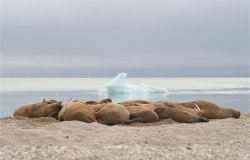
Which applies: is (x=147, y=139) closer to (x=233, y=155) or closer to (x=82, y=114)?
(x=233, y=155)

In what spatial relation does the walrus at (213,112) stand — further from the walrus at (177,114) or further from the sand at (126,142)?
the sand at (126,142)

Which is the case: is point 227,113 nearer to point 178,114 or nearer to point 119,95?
point 178,114

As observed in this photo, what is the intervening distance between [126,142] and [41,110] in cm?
448

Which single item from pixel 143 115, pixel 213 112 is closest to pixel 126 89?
pixel 213 112

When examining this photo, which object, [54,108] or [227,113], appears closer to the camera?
[54,108]

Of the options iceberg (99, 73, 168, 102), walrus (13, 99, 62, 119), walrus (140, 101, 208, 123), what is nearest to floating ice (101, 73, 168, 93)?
iceberg (99, 73, 168, 102)

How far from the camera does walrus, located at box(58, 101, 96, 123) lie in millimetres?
10099

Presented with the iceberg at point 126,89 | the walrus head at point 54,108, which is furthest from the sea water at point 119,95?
the walrus head at point 54,108

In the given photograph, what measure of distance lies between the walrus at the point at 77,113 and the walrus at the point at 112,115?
16 cm

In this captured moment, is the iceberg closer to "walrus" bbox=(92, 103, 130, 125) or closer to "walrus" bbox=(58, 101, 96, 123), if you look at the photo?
"walrus" bbox=(58, 101, 96, 123)

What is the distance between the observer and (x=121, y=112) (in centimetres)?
1037

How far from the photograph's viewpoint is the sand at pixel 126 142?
20.8 feet

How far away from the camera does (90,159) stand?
6.01 metres

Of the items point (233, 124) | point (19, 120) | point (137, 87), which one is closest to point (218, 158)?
point (233, 124)
